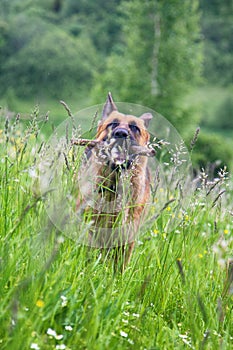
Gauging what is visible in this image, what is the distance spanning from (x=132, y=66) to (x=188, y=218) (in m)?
25.0

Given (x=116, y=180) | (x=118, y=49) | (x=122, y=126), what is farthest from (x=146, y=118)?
(x=118, y=49)

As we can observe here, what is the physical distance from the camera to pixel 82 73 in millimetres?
39875

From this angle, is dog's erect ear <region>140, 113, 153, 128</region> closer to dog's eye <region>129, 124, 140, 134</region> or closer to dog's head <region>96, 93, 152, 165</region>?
dog's head <region>96, 93, 152, 165</region>

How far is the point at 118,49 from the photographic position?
4234 cm

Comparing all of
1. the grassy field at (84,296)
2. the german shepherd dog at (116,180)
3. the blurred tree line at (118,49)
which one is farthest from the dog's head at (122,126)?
the blurred tree line at (118,49)

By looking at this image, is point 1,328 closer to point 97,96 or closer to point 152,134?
point 152,134

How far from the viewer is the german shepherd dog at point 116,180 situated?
3.55 meters

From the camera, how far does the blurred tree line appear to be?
27.7m

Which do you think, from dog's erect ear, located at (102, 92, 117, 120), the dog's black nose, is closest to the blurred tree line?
dog's erect ear, located at (102, 92, 117, 120)

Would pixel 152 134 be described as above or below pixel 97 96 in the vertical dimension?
above

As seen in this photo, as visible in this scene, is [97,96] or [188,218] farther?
[97,96]

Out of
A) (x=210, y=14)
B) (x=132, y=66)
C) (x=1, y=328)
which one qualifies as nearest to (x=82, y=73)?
(x=132, y=66)

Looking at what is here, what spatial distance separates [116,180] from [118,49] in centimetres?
3973

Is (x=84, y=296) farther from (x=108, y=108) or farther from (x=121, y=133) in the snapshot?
(x=108, y=108)
